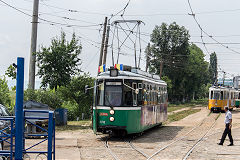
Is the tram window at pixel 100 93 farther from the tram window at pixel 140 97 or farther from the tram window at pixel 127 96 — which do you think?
the tram window at pixel 140 97

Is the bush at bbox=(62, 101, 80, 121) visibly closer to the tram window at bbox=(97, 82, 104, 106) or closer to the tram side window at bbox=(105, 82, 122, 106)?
the tram window at bbox=(97, 82, 104, 106)

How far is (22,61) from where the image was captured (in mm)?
7723

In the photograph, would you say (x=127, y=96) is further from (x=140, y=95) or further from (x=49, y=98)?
(x=49, y=98)

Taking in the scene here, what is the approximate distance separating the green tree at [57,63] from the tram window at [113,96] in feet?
48.2

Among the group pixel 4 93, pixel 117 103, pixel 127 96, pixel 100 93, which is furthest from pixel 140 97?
pixel 4 93

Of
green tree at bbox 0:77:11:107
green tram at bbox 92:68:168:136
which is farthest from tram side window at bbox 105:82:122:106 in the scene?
green tree at bbox 0:77:11:107

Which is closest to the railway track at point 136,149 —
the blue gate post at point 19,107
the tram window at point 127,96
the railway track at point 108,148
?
the railway track at point 108,148

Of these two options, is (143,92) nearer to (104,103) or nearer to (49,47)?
(104,103)

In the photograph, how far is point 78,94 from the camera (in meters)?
33.3

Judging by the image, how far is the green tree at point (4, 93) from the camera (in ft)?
88.8

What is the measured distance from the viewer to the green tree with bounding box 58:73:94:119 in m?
32.9

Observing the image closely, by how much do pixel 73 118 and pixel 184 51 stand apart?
44722 millimetres

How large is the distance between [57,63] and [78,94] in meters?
3.48

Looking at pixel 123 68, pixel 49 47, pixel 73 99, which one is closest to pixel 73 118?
pixel 73 99
